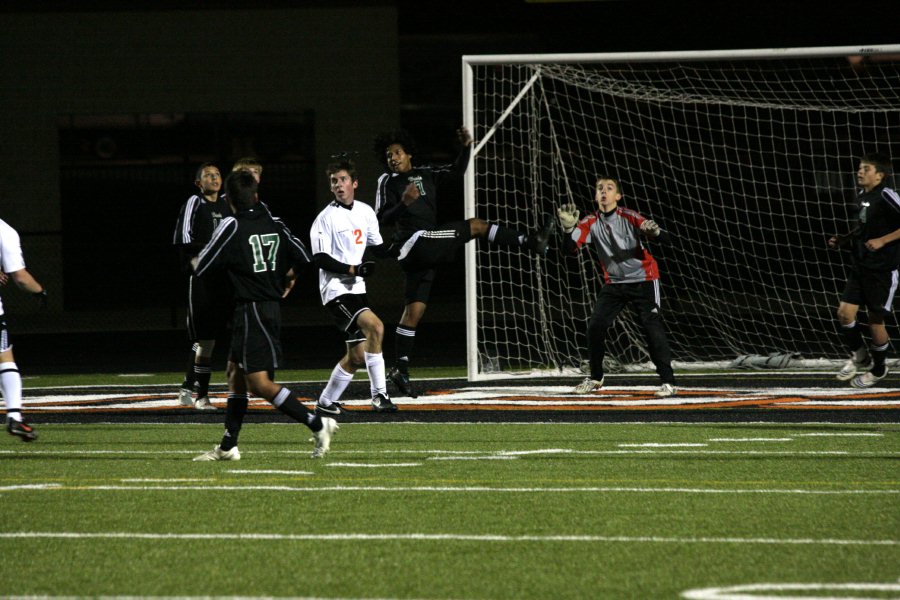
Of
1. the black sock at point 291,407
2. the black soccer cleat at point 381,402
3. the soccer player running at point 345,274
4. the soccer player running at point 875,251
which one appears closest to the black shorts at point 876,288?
the soccer player running at point 875,251

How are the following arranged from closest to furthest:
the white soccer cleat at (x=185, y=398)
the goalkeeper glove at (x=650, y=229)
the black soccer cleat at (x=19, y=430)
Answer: the black soccer cleat at (x=19, y=430) → the goalkeeper glove at (x=650, y=229) → the white soccer cleat at (x=185, y=398)

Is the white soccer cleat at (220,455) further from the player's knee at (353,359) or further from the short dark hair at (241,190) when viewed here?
the player's knee at (353,359)

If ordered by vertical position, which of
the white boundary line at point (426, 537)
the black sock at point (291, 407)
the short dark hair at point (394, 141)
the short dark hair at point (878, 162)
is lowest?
the white boundary line at point (426, 537)

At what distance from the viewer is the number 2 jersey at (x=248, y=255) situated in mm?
7953

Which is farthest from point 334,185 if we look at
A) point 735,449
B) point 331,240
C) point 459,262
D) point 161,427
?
point 459,262

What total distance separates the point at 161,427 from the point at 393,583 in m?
5.58

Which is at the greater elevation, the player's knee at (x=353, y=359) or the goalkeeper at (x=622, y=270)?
the goalkeeper at (x=622, y=270)

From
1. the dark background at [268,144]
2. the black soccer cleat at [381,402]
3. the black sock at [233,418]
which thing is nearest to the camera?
the black sock at [233,418]

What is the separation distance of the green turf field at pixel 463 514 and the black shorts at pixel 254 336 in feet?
2.10

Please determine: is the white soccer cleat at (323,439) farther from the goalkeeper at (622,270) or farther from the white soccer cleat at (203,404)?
the goalkeeper at (622,270)

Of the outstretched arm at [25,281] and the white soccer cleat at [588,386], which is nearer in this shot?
the outstretched arm at [25,281]

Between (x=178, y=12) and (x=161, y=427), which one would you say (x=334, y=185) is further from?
(x=178, y=12)

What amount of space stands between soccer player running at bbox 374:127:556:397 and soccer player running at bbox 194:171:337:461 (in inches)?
139

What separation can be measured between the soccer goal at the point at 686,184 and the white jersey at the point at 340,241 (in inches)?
102
